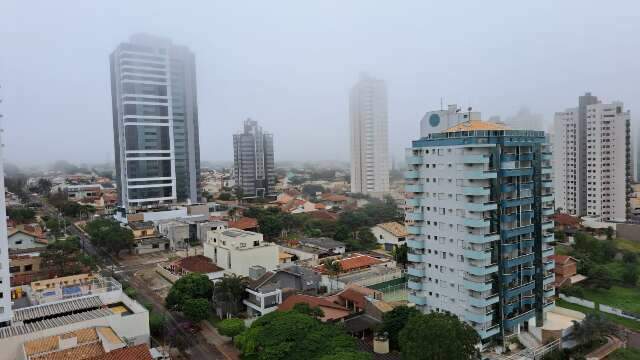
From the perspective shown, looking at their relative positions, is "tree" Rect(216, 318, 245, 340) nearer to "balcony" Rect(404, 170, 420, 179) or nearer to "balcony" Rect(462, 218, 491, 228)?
"balcony" Rect(404, 170, 420, 179)

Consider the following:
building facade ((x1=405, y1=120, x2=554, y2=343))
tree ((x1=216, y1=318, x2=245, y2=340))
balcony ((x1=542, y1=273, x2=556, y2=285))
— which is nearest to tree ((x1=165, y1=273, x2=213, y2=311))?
tree ((x1=216, y1=318, x2=245, y2=340))

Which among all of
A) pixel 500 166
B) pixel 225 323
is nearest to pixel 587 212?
pixel 500 166

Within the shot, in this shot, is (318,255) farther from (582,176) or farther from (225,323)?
(582,176)

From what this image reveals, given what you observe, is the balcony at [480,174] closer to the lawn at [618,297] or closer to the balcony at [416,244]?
the balcony at [416,244]

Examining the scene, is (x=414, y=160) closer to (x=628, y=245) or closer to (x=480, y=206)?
(x=480, y=206)

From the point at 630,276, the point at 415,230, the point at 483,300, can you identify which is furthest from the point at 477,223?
the point at 630,276

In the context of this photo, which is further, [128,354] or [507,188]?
[507,188]
